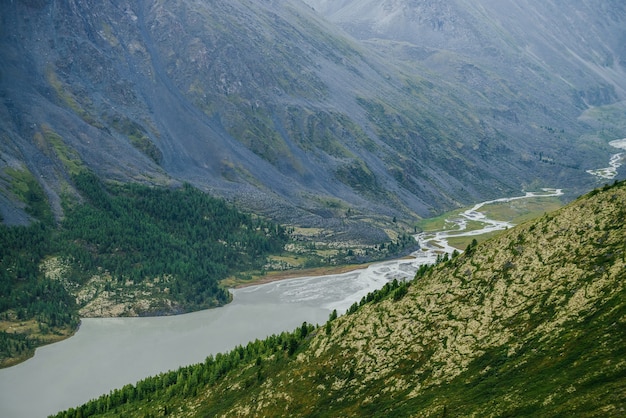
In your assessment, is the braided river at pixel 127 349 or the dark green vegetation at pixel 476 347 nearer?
the dark green vegetation at pixel 476 347

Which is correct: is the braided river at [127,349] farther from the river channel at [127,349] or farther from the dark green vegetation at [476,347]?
the dark green vegetation at [476,347]

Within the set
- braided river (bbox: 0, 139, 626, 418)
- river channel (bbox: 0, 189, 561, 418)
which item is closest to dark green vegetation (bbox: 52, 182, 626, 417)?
braided river (bbox: 0, 139, 626, 418)

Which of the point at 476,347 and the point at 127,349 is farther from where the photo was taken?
the point at 127,349

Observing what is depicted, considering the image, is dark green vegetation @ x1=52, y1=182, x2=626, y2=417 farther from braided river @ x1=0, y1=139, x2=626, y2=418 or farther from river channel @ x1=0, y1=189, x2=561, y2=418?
river channel @ x1=0, y1=189, x2=561, y2=418

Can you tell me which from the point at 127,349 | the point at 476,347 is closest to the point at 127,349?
the point at 127,349

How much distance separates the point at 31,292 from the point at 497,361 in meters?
143

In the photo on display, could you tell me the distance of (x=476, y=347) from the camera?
81.0 meters

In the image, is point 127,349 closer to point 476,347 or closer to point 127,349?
point 127,349

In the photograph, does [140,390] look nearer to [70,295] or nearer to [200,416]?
[200,416]

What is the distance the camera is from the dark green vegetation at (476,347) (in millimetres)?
66125

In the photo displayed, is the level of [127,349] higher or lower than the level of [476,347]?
lower

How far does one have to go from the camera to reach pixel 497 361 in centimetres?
7594

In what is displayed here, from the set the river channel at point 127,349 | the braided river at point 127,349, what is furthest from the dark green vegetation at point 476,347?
the river channel at point 127,349

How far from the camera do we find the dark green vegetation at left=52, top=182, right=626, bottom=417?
2603 inches
